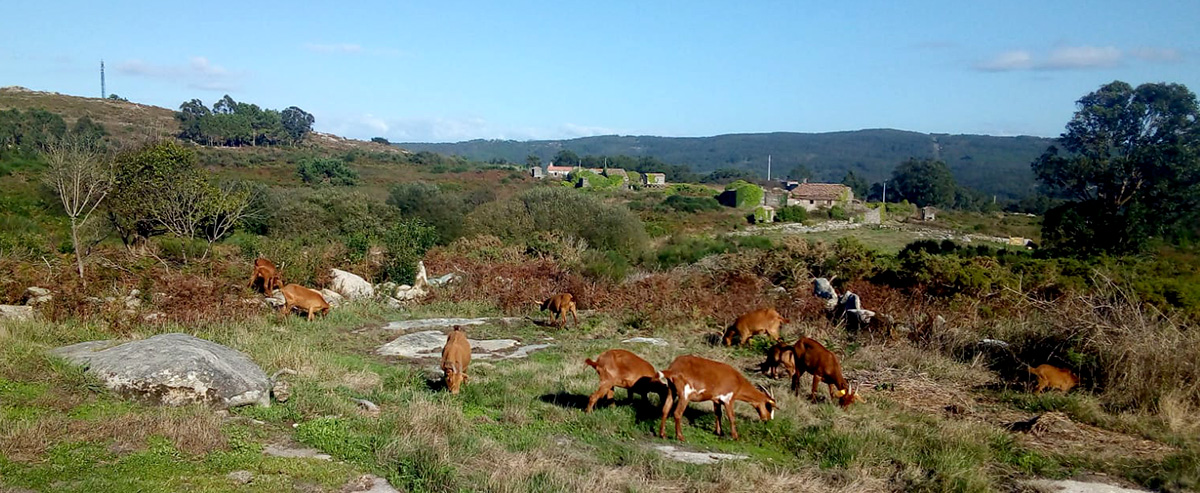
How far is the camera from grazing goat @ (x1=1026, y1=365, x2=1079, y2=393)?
9.62 meters

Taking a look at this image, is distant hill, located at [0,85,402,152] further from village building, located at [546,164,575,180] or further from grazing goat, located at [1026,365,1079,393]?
grazing goat, located at [1026,365,1079,393]

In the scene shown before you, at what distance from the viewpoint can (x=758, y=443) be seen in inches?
292

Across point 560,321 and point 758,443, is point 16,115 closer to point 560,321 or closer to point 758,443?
point 560,321

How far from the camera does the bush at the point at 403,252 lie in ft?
61.0

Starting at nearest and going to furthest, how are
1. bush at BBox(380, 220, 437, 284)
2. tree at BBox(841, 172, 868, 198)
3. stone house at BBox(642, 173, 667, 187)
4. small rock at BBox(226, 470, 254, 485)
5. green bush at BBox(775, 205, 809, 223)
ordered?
small rock at BBox(226, 470, 254, 485) → bush at BBox(380, 220, 437, 284) → green bush at BBox(775, 205, 809, 223) → stone house at BBox(642, 173, 667, 187) → tree at BBox(841, 172, 868, 198)

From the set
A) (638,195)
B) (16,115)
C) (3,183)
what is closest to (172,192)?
(3,183)

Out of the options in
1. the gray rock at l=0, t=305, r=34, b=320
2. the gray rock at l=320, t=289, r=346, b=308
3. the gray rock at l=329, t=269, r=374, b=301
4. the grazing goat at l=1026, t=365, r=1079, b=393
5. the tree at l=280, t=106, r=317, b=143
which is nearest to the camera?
the grazing goat at l=1026, t=365, r=1079, b=393


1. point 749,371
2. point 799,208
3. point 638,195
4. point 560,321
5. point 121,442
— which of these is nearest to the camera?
point 121,442

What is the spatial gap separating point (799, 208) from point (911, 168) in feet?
144

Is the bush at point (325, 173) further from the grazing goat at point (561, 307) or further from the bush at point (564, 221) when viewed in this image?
the grazing goat at point (561, 307)

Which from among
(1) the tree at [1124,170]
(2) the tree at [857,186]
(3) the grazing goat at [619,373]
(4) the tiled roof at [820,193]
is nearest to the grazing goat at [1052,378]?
(3) the grazing goat at [619,373]

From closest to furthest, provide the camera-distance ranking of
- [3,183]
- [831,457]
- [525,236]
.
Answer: [831,457]
[525,236]
[3,183]

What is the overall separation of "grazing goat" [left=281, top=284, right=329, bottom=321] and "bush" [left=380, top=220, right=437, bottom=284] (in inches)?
191

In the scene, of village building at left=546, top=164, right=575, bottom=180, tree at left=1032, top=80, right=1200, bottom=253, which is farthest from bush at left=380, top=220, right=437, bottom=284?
village building at left=546, top=164, right=575, bottom=180
